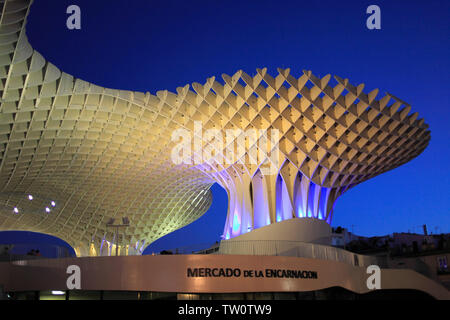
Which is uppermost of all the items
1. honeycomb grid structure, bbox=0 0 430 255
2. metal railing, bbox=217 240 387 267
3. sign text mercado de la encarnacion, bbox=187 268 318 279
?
honeycomb grid structure, bbox=0 0 430 255

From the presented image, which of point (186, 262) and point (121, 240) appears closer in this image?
point (186, 262)

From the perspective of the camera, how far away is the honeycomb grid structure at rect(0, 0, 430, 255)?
2998 cm

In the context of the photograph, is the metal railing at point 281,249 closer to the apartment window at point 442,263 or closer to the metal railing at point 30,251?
the metal railing at point 30,251

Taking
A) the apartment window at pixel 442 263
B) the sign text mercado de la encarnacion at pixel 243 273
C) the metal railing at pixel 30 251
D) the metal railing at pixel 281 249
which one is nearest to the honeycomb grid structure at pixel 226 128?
the metal railing at pixel 281 249

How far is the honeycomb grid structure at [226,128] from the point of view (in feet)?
98.4

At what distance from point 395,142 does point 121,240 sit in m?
42.3

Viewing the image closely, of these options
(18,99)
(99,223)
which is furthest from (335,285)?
(99,223)

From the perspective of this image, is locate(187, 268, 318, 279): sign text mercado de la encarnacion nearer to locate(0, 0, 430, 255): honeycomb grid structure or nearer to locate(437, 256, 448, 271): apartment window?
locate(0, 0, 430, 255): honeycomb grid structure

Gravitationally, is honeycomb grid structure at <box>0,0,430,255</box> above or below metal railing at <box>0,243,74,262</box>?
above

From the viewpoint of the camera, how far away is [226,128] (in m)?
33.5

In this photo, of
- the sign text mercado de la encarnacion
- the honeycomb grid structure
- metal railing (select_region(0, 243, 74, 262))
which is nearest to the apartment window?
the honeycomb grid structure

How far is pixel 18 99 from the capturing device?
27.7 m

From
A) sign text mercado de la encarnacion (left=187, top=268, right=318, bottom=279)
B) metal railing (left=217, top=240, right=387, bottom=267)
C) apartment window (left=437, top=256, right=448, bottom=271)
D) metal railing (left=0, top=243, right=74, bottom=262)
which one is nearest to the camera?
sign text mercado de la encarnacion (left=187, top=268, right=318, bottom=279)
